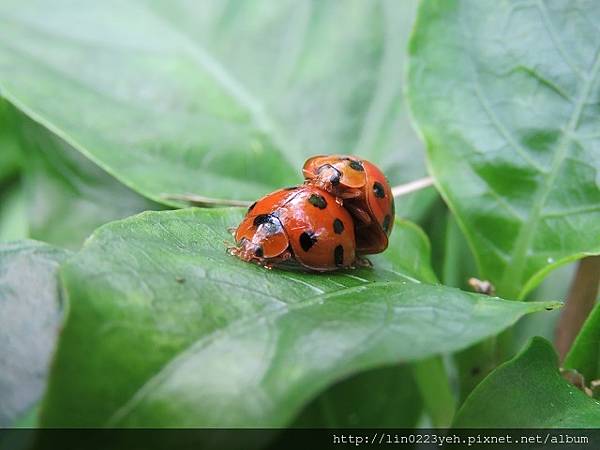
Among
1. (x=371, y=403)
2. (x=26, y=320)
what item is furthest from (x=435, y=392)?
(x=26, y=320)

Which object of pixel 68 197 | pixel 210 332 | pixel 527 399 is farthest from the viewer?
pixel 68 197

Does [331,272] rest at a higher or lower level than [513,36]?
lower

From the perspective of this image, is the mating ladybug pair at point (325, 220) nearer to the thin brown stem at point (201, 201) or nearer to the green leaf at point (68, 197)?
Answer: the thin brown stem at point (201, 201)

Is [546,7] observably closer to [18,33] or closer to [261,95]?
[261,95]

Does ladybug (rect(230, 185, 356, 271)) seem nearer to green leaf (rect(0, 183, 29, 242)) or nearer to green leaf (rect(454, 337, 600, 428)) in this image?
green leaf (rect(454, 337, 600, 428))

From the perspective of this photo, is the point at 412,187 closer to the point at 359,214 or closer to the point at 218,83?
the point at 359,214

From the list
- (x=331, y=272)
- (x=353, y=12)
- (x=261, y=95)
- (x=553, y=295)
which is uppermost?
(x=353, y=12)

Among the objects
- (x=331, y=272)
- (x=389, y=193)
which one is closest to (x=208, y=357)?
(x=331, y=272)
